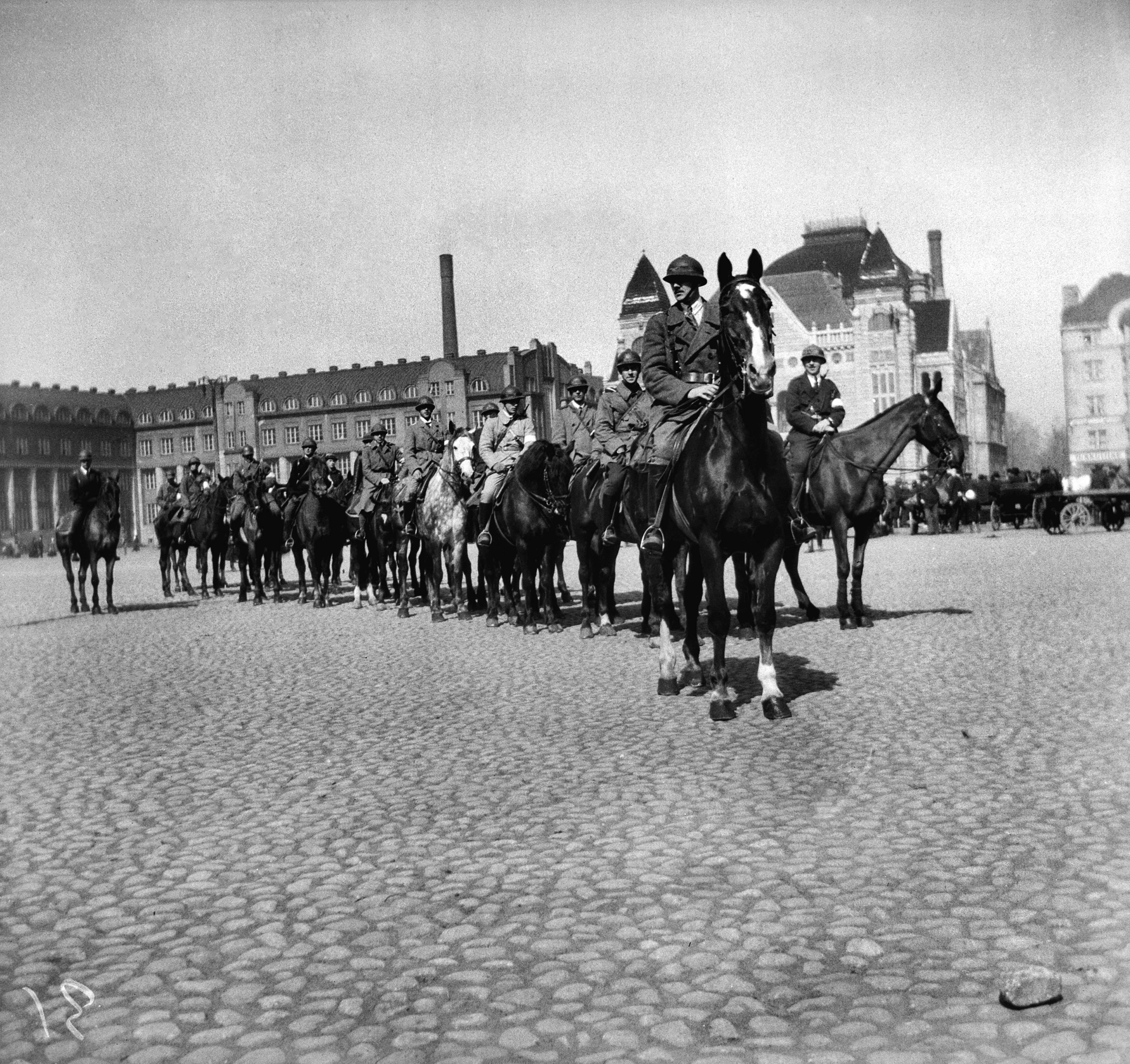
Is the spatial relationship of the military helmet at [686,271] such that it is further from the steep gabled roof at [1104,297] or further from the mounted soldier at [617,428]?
Answer: the steep gabled roof at [1104,297]

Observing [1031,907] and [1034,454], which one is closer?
[1031,907]

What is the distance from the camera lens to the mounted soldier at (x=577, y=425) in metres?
14.1

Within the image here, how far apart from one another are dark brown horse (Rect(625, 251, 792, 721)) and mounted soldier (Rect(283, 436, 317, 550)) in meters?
12.7

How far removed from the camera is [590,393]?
1456cm

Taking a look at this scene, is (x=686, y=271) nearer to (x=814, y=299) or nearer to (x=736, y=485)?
(x=736, y=485)

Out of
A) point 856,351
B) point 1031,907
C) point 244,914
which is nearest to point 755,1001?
point 1031,907

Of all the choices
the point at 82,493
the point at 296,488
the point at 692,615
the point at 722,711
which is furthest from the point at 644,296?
the point at 722,711

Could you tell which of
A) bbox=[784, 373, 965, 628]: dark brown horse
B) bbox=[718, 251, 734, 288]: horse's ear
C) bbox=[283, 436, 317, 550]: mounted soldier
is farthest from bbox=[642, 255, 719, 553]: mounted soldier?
bbox=[283, 436, 317, 550]: mounted soldier

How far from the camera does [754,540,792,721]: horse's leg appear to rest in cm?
786

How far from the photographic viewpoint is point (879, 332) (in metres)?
93.3

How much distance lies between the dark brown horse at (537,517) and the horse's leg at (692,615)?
172 inches

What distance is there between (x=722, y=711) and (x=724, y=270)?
2.80 metres

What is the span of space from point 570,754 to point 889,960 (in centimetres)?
333

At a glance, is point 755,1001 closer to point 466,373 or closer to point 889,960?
point 889,960
